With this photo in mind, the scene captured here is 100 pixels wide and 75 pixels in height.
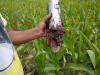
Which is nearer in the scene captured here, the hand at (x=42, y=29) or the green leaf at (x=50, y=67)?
the hand at (x=42, y=29)

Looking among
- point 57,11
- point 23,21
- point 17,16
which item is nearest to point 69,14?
point 23,21

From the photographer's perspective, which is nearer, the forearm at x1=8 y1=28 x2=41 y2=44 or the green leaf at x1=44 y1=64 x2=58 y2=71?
the forearm at x1=8 y1=28 x2=41 y2=44

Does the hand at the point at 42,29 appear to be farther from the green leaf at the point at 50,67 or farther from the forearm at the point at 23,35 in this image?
the green leaf at the point at 50,67

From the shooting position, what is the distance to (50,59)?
1.53 meters

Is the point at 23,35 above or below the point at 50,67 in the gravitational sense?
above

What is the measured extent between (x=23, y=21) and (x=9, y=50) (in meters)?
1.92

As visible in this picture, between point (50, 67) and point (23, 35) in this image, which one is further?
point (50, 67)

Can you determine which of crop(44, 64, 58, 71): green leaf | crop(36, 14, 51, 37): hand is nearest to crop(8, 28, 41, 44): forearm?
crop(36, 14, 51, 37): hand

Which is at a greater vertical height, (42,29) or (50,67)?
(42,29)

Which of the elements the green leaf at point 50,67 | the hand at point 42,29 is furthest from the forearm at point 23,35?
the green leaf at point 50,67

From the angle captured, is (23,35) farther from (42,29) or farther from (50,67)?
(50,67)

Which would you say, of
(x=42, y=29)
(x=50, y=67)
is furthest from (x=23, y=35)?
(x=50, y=67)

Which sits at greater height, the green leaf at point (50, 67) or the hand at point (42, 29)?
the hand at point (42, 29)

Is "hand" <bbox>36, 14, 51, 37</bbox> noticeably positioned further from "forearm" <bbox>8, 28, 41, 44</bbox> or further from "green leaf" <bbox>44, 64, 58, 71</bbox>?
"green leaf" <bbox>44, 64, 58, 71</bbox>
